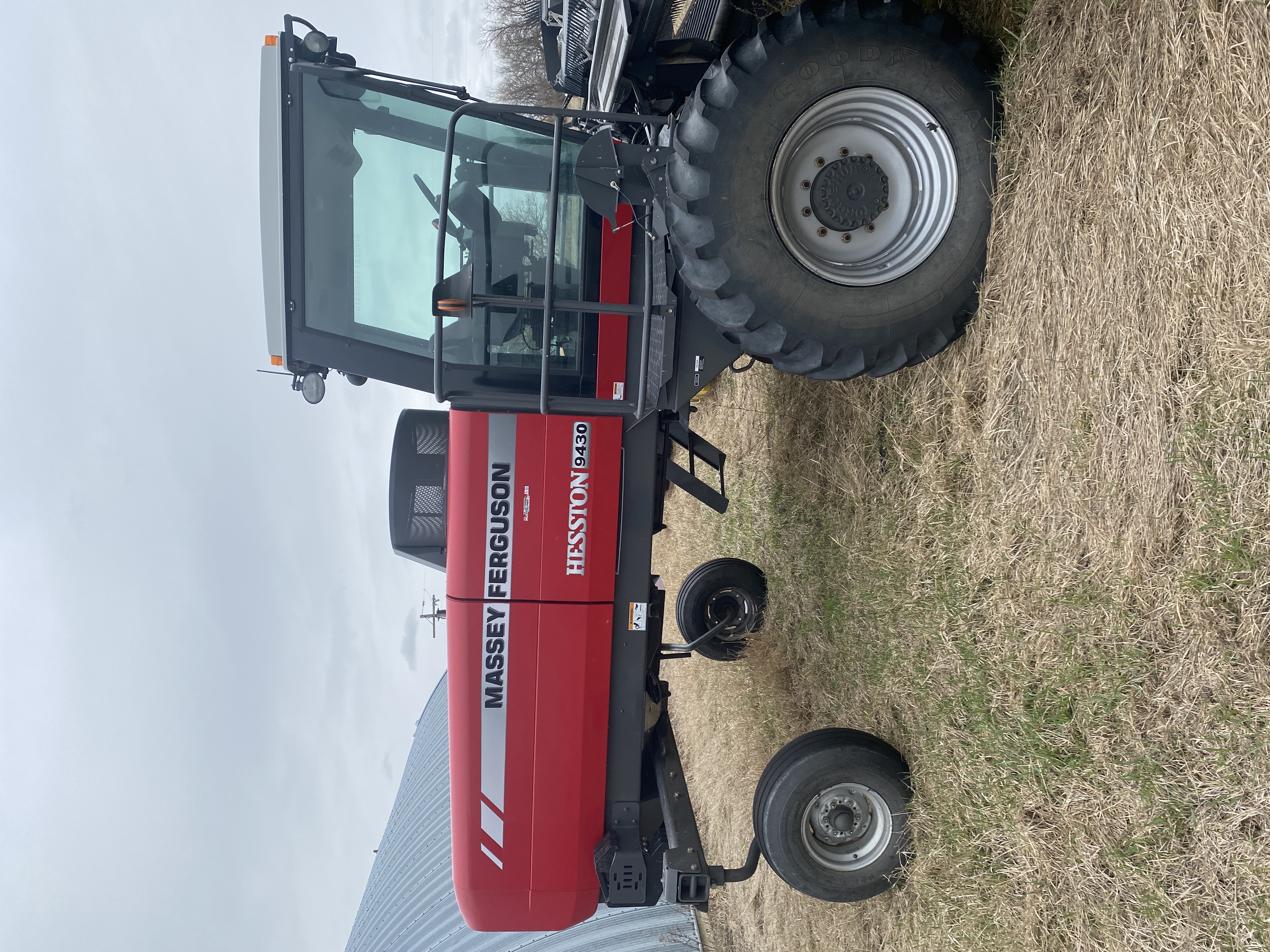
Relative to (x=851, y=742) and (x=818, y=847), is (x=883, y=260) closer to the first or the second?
(x=851, y=742)

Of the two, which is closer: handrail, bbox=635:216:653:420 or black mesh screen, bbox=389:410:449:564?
handrail, bbox=635:216:653:420

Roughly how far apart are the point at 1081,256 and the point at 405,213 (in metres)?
2.68

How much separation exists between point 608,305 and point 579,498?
0.96m

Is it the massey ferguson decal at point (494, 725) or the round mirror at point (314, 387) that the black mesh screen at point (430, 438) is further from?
the massey ferguson decal at point (494, 725)

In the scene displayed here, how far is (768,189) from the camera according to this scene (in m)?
3.17

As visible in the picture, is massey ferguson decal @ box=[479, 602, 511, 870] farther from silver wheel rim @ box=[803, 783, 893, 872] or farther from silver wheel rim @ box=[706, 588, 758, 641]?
silver wheel rim @ box=[706, 588, 758, 641]

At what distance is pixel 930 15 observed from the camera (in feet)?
9.91

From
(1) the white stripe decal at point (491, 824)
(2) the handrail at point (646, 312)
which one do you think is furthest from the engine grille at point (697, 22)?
(1) the white stripe decal at point (491, 824)

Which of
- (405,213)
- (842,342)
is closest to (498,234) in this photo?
(405,213)

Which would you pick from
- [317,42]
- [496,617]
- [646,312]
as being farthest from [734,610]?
[317,42]

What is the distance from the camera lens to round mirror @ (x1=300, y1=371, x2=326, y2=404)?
3.62 m

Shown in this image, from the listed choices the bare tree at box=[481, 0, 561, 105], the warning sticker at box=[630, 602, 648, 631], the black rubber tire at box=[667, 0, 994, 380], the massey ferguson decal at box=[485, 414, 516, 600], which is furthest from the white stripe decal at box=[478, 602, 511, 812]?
the bare tree at box=[481, 0, 561, 105]

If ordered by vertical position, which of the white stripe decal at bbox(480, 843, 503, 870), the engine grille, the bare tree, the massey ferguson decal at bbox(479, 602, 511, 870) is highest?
the bare tree

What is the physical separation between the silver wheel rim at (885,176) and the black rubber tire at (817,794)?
209 centimetres
